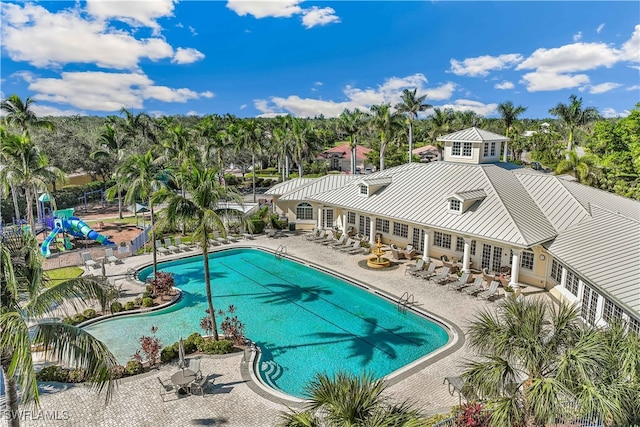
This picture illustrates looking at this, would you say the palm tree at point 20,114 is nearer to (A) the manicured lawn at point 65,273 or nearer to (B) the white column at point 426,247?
(A) the manicured lawn at point 65,273

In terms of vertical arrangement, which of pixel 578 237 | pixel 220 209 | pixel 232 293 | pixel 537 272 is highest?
pixel 220 209

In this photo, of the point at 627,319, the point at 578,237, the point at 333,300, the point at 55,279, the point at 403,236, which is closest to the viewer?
the point at 627,319

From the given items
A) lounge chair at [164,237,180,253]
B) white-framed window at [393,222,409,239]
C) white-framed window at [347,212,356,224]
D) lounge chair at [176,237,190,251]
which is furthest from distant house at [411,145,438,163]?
lounge chair at [164,237,180,253]

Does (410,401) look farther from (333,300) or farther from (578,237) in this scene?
(578,237)

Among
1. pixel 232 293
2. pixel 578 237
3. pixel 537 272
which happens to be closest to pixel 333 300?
pixel 232 293

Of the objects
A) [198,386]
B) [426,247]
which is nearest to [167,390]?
[198,386]
